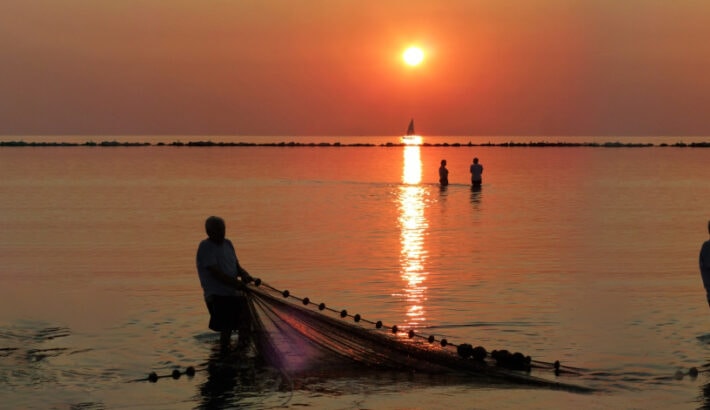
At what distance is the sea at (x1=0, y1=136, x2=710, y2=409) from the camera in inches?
421

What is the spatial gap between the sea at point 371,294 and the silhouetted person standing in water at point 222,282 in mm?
390

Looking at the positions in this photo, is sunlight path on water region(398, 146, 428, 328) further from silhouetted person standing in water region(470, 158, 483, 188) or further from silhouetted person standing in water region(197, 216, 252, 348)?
silhouetted person standing in water region(470, 158, 483, 188)

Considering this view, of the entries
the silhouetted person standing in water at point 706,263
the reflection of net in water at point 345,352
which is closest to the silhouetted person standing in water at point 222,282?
the reflection of net in water at point 345,352

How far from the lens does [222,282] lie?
1190 centimetres

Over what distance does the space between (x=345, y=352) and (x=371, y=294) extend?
501cm

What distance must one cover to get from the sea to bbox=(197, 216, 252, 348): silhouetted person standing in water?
15.4 inches

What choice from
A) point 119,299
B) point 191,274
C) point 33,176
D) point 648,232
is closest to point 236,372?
point 119,299

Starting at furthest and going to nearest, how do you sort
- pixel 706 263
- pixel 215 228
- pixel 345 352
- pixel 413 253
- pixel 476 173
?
pixel 476 173, pixel 413 253, pixel 706 263, pixel 215 228, pixel 345 352

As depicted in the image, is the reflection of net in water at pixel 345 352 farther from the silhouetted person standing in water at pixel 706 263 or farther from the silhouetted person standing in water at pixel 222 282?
the silhouetted person standing in water at pixel 706 263

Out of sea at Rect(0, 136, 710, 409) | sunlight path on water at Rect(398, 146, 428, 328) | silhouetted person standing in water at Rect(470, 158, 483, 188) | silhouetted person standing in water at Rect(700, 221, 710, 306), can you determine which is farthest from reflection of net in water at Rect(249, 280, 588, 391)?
silhouetted person standing in water at Rect(470, 158, 483, 188)

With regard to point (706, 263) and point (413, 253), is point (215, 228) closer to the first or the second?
point (706, 263)

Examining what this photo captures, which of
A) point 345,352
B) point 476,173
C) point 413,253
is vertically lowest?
point 345,352

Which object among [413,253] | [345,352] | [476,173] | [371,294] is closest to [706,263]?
[345,352]

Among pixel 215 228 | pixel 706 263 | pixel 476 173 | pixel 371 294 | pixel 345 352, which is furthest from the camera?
pixel 476 173
